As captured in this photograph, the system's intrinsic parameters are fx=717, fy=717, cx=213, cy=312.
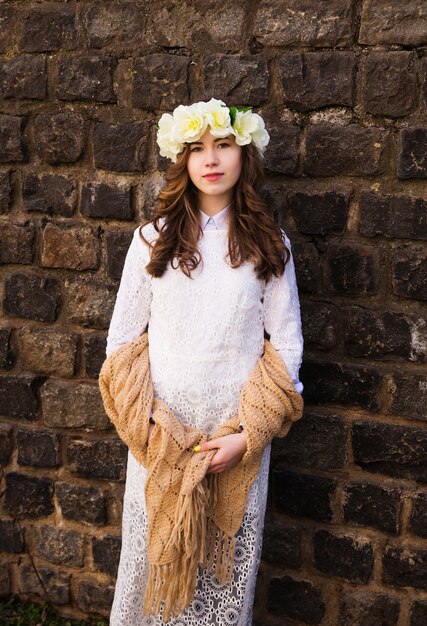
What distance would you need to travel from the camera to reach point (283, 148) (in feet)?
8.84

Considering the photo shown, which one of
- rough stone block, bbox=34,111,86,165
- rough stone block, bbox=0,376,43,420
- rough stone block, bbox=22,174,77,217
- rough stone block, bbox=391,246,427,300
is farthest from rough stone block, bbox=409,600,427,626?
rough stone block, bbox=34,111,86,165

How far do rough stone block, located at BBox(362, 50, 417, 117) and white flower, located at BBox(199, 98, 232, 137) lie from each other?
625 millimetres

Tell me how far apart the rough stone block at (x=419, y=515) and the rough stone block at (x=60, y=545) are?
1449 mm

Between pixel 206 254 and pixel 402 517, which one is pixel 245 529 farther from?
pixel 206 254

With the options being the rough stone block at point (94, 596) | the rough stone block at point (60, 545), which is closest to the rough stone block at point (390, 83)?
the rough stone block at point (60, 545)

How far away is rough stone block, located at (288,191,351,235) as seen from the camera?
105 inches

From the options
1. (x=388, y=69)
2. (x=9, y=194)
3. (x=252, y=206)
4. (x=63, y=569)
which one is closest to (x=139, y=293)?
(x=252, y=206)

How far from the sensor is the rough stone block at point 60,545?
127 inches

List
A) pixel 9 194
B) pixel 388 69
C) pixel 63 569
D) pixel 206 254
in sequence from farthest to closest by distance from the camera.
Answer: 1. pixel 63 569
2. pixel 9 194
3. pixel 388 69
4. pixel 206 254

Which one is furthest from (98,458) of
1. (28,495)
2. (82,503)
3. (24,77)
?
(24,77)

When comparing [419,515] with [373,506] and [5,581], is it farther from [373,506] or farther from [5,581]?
[5,581]

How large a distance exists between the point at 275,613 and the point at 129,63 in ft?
7.74

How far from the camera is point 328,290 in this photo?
108 inches

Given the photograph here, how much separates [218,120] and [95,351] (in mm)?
1210
